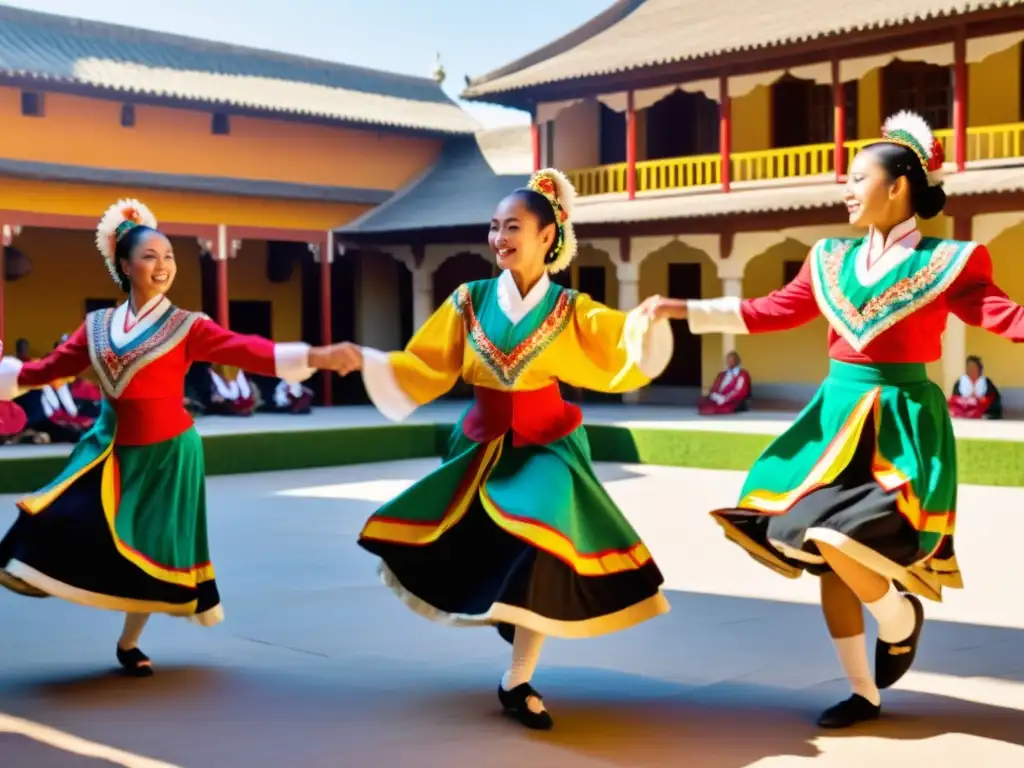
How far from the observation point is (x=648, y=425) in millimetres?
14250

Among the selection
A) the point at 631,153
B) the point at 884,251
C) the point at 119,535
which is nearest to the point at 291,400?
the point at 631,153

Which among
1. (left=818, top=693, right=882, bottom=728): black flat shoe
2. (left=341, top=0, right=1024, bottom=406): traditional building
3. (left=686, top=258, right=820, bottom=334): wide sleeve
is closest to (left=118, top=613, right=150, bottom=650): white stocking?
(left=686, top=258, right=820, bottom=334): wide sleeve

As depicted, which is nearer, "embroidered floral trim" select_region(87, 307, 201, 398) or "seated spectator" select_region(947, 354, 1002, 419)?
"embroidered floral trim" select_region(87, 307, 201, 398)

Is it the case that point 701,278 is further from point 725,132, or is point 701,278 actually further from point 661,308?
point 661,308

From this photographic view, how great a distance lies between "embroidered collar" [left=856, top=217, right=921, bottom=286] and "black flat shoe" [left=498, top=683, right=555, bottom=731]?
5.17 feet

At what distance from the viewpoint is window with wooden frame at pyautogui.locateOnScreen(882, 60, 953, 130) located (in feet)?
58.6

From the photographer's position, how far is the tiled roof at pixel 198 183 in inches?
698

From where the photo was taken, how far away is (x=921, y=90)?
59.2 feet

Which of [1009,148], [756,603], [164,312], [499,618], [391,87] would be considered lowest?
[756,603]

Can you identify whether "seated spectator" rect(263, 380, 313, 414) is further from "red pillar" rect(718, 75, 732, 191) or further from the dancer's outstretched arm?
the dancer's outstretched arm

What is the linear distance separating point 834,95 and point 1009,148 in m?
2.16

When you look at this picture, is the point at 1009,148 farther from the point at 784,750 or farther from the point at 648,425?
the point at 784,750

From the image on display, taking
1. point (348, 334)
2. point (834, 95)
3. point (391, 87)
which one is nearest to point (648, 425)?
point (834, 95)

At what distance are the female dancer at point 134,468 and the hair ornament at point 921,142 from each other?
189 centimetres
